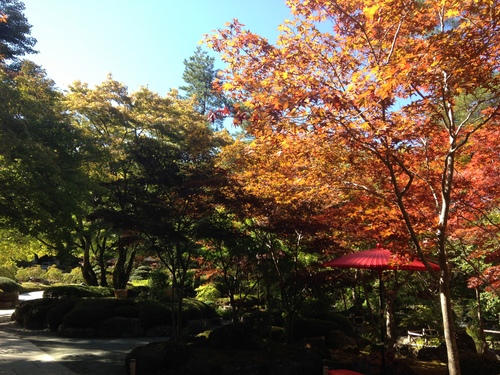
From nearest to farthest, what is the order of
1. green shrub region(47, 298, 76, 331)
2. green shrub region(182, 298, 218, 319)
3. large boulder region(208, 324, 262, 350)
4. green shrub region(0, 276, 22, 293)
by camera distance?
1. large boulder region(208, 324, 262, 350)
2. green shrub region(47, 298, 76, 331)
3. green shrub region(182, 298, 218, 319)
4. green shrub region(0, 276, 22, 293)

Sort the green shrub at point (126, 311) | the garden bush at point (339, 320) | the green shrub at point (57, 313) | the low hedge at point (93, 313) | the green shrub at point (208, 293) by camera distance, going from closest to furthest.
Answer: the garden bush at point (339, 320), the low hedge at point (93, 313), the green shrub at point (126, 311), the green shrub at point (57, 313), the green shrub at point (208, 293)

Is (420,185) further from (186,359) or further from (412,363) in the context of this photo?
(186,359)

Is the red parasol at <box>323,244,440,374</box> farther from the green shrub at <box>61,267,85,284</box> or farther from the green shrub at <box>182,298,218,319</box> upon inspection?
the green shrub at <box>61,267,85,284</box>

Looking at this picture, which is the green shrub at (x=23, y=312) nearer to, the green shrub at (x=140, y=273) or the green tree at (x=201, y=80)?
the green shrub at (x=140, y=273)

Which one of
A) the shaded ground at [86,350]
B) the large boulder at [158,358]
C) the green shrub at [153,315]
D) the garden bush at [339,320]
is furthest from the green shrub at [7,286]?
the garden bush at [339,320]

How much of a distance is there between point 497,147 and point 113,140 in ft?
46.9

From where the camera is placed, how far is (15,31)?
65.4 feet

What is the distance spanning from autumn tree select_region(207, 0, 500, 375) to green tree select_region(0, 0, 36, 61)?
1838cm

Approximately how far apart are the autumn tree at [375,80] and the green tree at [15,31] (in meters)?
18.4

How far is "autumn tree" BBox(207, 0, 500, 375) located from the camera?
4637 millimetres

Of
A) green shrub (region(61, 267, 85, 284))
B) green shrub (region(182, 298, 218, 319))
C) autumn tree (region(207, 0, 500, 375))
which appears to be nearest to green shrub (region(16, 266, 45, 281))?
green shrub (region(61, 267, 85, 284))

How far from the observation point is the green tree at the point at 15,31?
19.4 meters

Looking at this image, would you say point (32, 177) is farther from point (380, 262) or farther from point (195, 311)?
point (195, 311)

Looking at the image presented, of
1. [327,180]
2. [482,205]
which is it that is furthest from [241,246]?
[482,205]
